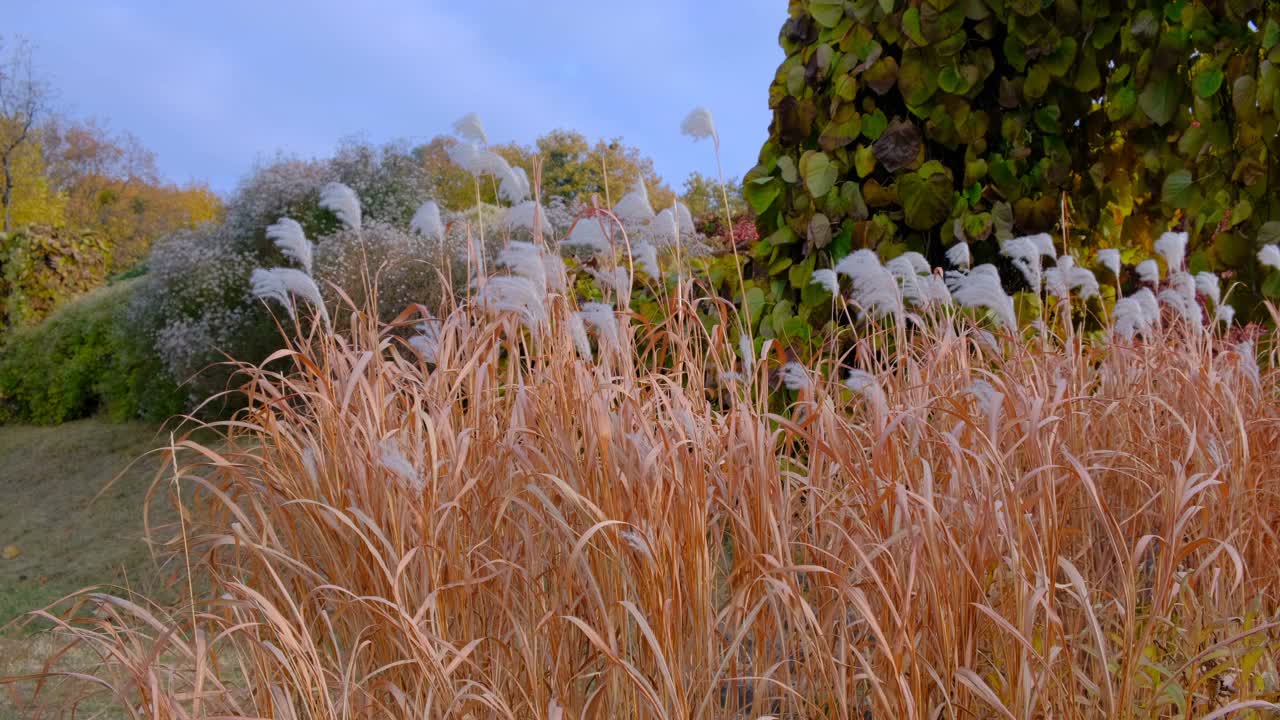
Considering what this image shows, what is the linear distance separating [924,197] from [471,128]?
2.20 metres

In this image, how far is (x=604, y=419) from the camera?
1.65 m

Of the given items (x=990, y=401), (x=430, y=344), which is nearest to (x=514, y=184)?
(x=430, y=344)

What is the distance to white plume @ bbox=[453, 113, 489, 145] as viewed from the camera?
2.20m

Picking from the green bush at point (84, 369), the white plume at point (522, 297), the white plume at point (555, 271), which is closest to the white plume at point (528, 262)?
the white plume at point (522, 297)

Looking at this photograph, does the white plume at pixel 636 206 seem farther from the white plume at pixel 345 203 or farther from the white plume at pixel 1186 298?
Answer: the white plume at pixel 1186 298

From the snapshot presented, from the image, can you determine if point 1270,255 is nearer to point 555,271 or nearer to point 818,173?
point 818,173

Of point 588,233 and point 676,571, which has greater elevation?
point 588,233

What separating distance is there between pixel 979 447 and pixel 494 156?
1.29 meters

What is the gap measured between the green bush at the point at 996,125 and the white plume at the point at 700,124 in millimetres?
1670

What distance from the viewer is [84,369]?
1028 centimetres

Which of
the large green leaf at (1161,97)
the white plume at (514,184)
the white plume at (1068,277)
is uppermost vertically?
the large green leaf at (1161,97)

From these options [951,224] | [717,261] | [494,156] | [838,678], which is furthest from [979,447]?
[717,261]

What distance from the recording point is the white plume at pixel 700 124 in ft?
7.16

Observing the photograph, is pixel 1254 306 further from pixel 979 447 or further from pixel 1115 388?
pixel 979 447
